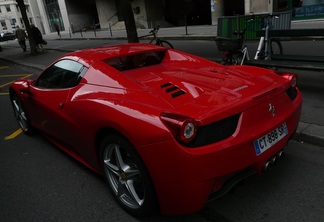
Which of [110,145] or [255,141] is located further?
[110,145]

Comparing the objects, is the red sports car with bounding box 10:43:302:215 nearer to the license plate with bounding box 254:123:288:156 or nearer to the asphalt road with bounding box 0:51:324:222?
the license plate with bounding box 254:123:288:156

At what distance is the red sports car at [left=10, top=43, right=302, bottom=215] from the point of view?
213cm

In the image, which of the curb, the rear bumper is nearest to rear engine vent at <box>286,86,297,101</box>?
the rear bumper

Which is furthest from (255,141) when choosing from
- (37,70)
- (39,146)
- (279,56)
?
(37,70)

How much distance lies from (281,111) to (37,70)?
36.6 ft

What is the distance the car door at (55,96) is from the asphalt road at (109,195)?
46 centimetres

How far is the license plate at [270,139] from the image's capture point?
92.7 inches

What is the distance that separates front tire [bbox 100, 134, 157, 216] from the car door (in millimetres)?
738

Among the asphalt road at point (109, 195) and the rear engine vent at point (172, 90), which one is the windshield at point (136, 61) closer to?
the rear engine vent at point (172, 90)

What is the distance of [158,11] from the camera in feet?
103

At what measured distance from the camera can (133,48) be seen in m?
3.69

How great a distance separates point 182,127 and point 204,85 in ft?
2.56

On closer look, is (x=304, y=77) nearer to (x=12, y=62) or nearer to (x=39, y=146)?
(x=39, y=146)

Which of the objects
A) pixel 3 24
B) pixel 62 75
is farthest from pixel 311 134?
pixel 3 24
